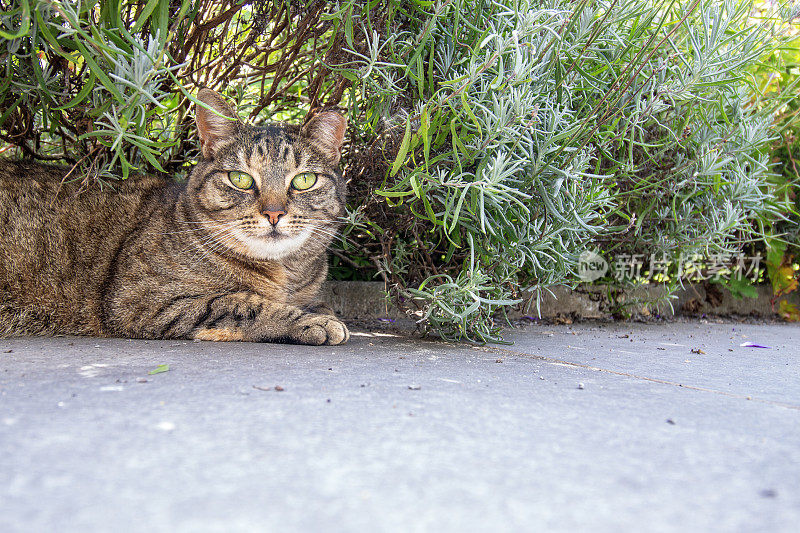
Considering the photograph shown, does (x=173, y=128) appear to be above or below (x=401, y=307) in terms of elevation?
above

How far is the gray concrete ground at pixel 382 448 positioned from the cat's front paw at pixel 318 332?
1.57 ft

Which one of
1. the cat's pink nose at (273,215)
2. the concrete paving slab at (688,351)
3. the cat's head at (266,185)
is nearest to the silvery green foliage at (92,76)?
the cat's head at (266,185)

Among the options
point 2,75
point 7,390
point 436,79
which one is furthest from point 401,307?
point 2,75

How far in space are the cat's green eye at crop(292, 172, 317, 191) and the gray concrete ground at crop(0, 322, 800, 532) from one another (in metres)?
1.05

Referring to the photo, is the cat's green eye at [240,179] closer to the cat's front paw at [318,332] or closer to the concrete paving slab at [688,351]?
the cat's front paw at [318,332]

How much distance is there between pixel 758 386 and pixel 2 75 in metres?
2.75

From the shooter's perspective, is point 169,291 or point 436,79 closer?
point 436,79

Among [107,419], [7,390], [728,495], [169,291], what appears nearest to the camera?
[728,495]

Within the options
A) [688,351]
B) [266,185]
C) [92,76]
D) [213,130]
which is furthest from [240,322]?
[688,351]

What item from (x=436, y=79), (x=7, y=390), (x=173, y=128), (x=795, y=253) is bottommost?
(x=7, y=390)

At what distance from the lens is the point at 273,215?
2447 mm

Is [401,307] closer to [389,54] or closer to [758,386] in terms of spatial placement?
[389,54]

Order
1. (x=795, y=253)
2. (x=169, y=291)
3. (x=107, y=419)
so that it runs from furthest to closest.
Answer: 1. (x=795, y=253)
2. (x=169, y=291)
3. (x=107, y=419)

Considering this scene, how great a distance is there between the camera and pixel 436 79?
215cm
